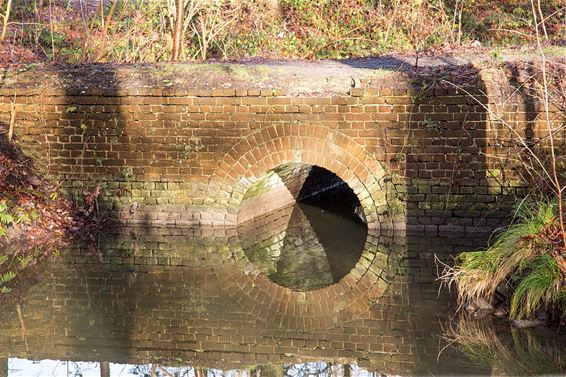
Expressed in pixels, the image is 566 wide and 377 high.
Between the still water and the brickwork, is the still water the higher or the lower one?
the lower one

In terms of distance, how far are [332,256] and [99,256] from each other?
2863 mm

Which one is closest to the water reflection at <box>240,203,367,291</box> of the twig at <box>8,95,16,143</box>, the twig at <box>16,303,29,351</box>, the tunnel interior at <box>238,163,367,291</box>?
the tunnel interior at <box>238,163,367,291</box>

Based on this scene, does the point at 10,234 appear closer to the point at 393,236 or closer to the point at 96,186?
the point at 96,186

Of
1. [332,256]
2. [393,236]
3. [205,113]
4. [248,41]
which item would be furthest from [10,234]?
[248,41]

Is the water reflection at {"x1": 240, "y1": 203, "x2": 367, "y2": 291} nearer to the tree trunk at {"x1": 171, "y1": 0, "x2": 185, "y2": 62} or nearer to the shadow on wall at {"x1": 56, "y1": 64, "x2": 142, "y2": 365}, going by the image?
the shadow on wall at {"x1": 56, "y1": 64, "x2": 142, "y2": 365}

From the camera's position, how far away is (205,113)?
1233 cm

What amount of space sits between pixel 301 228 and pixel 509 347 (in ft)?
20.5

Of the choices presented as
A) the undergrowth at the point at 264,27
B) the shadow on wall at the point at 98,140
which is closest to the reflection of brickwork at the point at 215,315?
the shadow on wall at the point at 98,140

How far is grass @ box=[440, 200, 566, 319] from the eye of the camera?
8.12m

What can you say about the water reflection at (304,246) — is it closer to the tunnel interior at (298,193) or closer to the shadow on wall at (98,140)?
the tunnel interior at (298,193)

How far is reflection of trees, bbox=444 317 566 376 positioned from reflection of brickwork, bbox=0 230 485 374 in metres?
0.21

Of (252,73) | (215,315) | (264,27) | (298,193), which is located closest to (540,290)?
(215,315)

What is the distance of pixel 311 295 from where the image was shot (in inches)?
392

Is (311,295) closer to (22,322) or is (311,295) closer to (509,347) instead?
(509,347)
